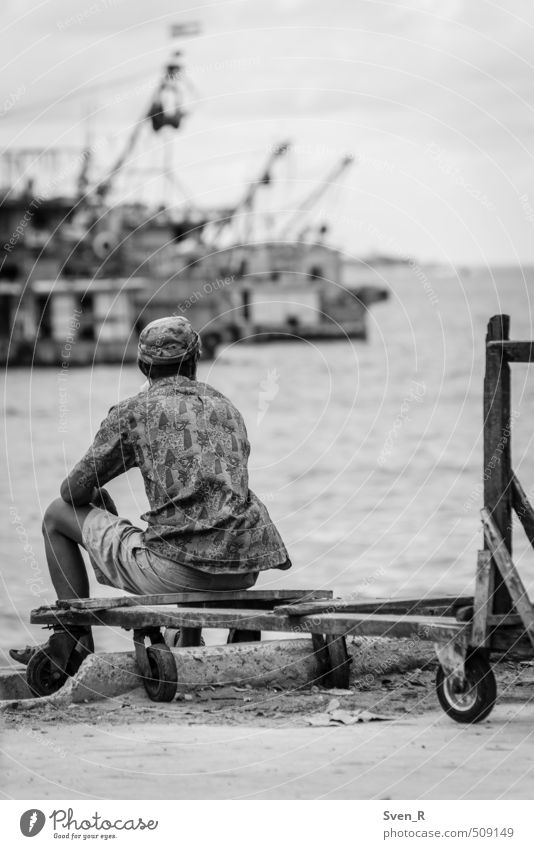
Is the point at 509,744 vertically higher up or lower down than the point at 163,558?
lower down

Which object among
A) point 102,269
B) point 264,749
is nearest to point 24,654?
point 264,749

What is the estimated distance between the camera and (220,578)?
19.3 ft

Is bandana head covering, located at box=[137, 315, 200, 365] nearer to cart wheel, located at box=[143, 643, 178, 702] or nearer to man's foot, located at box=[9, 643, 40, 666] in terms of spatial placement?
cart wheel, located at box=[143, 643, 178, 702]

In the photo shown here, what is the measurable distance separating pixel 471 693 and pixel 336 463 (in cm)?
2434

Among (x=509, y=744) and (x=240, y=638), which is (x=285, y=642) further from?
(x=509, y=744)

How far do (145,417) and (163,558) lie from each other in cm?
52

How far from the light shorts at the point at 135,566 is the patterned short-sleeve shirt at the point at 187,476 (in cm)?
6

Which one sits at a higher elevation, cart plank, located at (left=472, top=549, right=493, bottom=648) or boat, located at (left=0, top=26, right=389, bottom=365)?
boat, located at (left=0, top=26, right=389, bottom=365)

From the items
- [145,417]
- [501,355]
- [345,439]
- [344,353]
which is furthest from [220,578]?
[344,353]

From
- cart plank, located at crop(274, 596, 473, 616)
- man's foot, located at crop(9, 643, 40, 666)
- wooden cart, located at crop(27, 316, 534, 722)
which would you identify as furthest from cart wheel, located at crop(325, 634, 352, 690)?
man's foot, located at crop(9, 643, 40, 666)

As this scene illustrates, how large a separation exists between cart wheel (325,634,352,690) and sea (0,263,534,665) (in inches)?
58.1

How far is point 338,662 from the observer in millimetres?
5957

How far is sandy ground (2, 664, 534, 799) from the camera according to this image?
15.2 feet

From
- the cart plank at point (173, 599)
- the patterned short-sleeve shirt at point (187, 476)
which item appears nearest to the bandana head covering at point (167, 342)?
the patterned short-sleeve shirt at point (187, 476)
